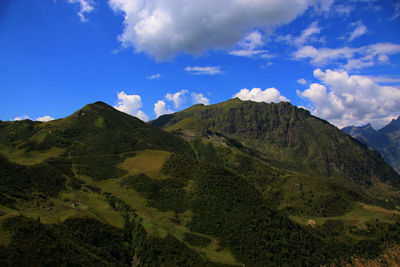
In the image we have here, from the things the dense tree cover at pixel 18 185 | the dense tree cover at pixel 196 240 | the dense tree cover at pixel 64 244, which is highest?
the dense tree cover at pixel 18 185

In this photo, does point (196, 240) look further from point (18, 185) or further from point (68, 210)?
point (18, 185)

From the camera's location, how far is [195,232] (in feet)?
625

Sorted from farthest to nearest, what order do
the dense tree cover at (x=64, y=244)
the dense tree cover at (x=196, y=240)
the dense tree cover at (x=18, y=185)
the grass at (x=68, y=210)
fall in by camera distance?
the dense tree cover at (x=196, y=240) < the dense tree cover at (x=18, y=185) < the grass at (x=68, y=210) < the dense tree cover at (x=64, y=244)

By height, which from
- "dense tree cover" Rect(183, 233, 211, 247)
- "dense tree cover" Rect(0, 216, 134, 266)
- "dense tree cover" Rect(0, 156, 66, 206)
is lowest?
"dense tree cover" Rect(183, 233, 211, 247)

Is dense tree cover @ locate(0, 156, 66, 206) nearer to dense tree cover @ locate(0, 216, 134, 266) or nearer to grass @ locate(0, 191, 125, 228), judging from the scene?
grass @ locate(0, 191, 125, 228)

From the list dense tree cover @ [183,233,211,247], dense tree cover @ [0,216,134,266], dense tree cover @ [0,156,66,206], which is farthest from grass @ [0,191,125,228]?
dense tree cover @ [183,233,211,247]

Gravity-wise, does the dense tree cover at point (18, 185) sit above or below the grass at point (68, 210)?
above

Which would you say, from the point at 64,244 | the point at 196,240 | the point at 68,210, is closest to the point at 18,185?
the point at 68,210

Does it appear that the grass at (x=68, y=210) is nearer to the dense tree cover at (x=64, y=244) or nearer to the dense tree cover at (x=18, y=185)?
the dense tree cover at (x=64, y=244)

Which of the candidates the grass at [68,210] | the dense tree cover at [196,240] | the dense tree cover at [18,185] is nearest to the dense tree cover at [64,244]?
the grass at [68,210]

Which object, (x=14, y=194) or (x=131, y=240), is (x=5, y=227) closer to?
(x=14, y=194)

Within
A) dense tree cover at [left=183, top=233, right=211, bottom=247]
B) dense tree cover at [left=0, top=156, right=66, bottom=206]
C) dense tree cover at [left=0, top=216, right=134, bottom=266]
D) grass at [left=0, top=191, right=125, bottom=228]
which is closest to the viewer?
dense tree cover at [left=0, top=216, right=134, bottom=266]

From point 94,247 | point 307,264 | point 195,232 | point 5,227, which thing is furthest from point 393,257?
point 307,264

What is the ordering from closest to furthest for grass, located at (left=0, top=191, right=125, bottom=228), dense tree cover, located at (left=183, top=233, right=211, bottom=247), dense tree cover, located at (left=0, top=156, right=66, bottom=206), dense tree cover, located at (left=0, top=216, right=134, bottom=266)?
dense tree cover, located at (left=0, top=216, right=134, bottom=266), grass, located at (left=0, top=191, right=125, bottom=228), dense tree cover, located at (left=0, top=156, right=66, bottom=206), dense tree cover, located at (left=183, top=233, right=211, bottom=247)
